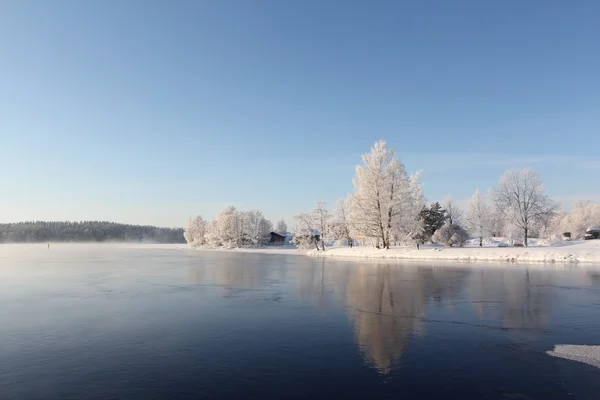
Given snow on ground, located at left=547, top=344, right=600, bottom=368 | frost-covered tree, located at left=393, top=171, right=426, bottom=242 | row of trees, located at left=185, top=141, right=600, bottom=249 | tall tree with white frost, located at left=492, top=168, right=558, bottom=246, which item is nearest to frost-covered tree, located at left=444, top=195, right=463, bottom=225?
row of trees, located at left=185, top=141, right=600, bottom=249

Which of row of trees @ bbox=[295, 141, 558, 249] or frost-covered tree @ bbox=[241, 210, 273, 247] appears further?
frost-covered tree @ bbox=[241, 210, 273, 247]

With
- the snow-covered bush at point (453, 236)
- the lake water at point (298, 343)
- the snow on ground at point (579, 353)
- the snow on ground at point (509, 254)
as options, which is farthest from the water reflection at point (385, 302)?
the snow-covered bush at point (453, 236)

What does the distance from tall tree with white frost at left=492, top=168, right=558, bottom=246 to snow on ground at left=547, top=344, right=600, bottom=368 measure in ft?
190

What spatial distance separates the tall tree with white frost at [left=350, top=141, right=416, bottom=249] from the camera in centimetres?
5506

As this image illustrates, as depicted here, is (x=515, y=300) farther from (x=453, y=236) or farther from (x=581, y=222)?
(x=581, y=222)

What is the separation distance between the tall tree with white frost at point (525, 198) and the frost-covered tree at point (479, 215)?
10.3 m

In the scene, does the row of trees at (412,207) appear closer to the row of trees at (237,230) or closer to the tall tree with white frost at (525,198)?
the tall tree with white frost at (525,198)

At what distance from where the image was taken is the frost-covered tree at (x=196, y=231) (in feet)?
436

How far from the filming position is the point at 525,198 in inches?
2484

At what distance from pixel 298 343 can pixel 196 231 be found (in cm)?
13232

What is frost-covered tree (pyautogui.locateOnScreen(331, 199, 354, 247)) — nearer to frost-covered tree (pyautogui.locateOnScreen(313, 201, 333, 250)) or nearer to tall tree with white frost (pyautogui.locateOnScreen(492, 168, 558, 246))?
frost-covered tree (pyautogui.locateOnScreen(313, 201, 333, 250))

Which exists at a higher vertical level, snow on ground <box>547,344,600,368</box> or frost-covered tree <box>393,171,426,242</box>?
frost-covered tree <box>393,171,426,242</box>

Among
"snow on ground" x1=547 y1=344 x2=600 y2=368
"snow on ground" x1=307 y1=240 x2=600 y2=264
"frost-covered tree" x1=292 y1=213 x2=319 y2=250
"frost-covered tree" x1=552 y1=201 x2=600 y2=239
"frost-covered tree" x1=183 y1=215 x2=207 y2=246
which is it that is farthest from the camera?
"frost-covered tree" x1=183 y1=215 x2=207 y2=246

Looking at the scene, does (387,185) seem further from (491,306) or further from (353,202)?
(491,306)
